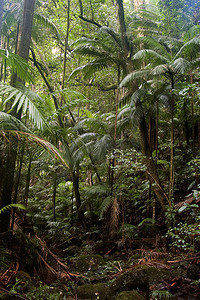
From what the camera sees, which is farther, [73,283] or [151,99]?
[151,99]

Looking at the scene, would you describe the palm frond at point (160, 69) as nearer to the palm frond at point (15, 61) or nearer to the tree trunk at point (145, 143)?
the tree trunk at point (145, 143)

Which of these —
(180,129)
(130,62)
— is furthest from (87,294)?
(180,129)

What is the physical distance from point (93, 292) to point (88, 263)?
1.46 m

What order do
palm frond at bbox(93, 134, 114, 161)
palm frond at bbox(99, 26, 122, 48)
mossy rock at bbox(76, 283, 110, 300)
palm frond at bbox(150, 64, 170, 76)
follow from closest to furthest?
mossy rock at bbox(76, 283, 110, 300)
palm frond at bbox(150, 64, 170, 76)
palm frond at bbox(93, 134, 114, 161)
palm frond at bbox(99, 26, 122, 48)

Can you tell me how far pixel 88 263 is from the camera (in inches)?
194

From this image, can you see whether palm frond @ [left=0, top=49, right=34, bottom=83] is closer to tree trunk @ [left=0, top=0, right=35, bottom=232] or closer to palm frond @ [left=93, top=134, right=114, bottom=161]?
tree trunk @ [left=0, top=0, right=35, bottom=232]

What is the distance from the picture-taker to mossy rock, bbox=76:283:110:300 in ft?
11.3

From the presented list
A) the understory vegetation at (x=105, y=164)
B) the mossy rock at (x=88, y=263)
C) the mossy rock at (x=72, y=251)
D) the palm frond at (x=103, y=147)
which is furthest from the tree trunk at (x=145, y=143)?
the mossy rock at (x=72, y=251)

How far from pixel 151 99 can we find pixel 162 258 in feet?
13.7

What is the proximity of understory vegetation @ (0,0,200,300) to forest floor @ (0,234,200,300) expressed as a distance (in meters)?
0.02

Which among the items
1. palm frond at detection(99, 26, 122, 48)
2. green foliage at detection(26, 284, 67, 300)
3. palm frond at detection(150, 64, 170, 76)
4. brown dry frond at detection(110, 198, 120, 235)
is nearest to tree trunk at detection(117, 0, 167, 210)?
palm frond at detection(99, 26, 122, 48)

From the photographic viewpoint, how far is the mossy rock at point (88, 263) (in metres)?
4.76

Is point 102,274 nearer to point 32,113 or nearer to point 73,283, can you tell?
point 73,283

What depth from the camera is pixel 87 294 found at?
3500 mm
